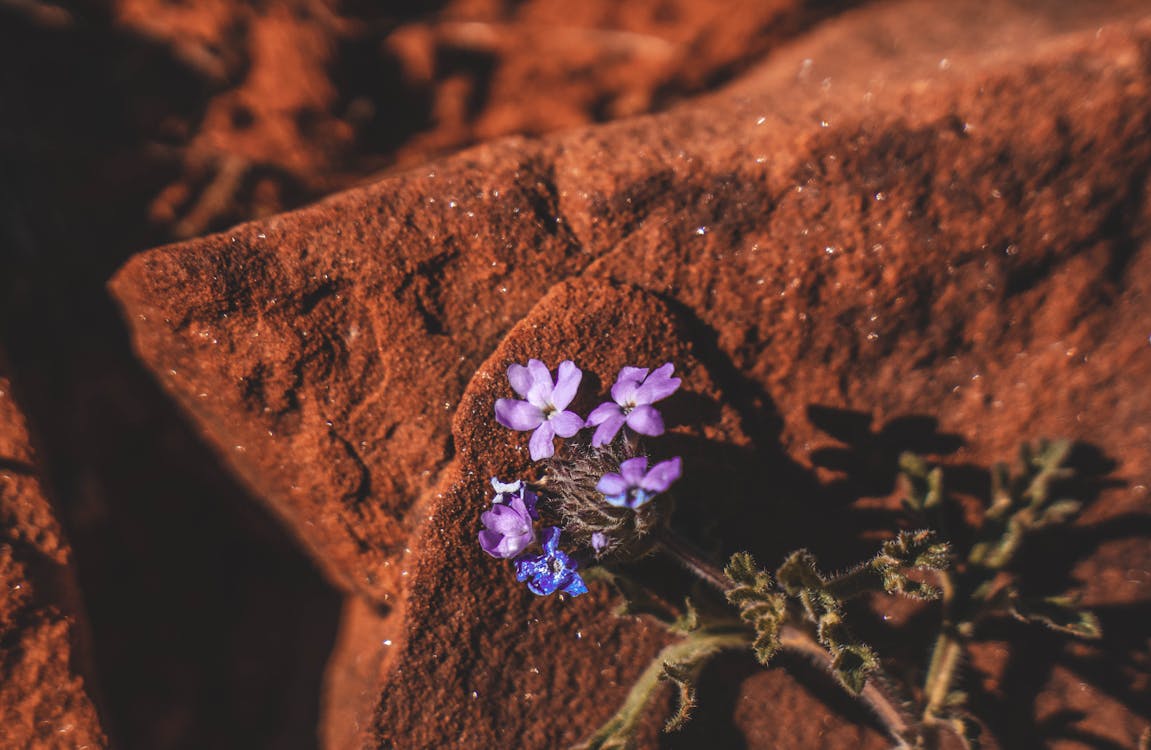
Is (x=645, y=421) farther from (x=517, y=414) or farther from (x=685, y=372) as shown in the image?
(x=685, y=372)

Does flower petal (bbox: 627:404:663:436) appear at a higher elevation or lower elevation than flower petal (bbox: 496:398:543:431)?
lower

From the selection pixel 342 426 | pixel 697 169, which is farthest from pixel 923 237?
pixel 342 426

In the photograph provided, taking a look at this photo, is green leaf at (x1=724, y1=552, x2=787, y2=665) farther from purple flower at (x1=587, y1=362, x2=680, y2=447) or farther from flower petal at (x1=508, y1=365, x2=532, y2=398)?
flower petal at (x1=508, y1=365, x2=532, y2=398)

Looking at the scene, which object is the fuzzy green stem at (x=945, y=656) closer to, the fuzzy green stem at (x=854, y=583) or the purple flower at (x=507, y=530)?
the fuzzy green stem at (x=854, y=583)

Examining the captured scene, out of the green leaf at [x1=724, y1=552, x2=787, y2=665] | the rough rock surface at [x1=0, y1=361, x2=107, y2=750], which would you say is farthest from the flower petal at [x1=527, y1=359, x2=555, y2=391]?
the rough rock surface at [x1=0, y1=361, x2=107, y2=750]

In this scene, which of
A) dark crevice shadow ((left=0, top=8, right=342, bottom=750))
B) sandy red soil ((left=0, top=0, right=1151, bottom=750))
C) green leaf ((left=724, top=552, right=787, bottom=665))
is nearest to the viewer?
green leaf ((left=724, top=552, right=787, bottom=665))

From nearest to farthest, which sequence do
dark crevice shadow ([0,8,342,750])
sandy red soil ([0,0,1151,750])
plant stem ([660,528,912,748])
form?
plant stem ([660,528,912,748]), sandy red soil ([0,0,1151,750]), dark crevice shadow ([0,8,342,750])

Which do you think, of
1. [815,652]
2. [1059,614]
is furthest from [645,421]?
[1059,614]

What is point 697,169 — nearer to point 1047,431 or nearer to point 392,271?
point 392,271
